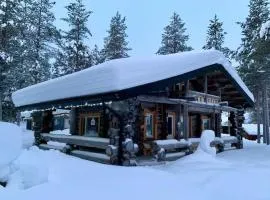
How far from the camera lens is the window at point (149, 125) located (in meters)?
16.1

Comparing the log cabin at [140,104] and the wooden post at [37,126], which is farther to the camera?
the wooden post at [37,126]

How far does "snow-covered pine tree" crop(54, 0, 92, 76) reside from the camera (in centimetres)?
3616

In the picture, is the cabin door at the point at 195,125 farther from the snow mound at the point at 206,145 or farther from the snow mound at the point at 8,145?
the snow mound at the point at 8,145

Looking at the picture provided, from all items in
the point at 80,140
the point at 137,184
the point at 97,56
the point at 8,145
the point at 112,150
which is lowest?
the point at 137,184

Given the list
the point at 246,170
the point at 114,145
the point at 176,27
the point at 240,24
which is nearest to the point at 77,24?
the point at 176,27

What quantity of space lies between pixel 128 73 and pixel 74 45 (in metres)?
25.7

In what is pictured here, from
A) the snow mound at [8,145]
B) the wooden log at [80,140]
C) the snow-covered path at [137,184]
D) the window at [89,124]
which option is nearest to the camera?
→ the snow mound at [8,145]

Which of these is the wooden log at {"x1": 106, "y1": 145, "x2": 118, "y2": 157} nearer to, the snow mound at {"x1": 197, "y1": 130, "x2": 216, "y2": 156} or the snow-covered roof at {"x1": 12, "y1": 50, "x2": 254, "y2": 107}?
the snow-covered roof at {"x1": 12, "y1": 50, "x2": 254, "y2": 107}

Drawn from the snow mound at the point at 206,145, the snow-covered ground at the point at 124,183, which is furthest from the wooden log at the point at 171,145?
the snow-covered ground at the point at 124,183

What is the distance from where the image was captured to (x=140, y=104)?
1560cm

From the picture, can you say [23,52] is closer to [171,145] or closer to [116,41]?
[116,41]

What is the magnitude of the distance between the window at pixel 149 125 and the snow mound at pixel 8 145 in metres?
9.02

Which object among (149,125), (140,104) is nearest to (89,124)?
(149,125)

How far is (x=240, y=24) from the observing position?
105ft
